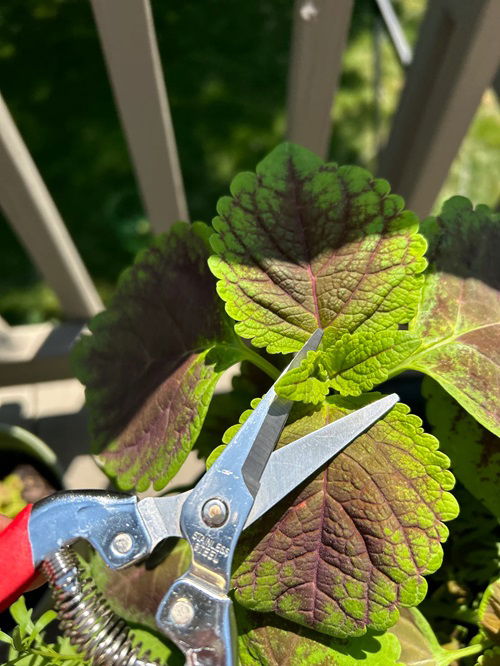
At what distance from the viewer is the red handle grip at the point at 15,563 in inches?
21.7

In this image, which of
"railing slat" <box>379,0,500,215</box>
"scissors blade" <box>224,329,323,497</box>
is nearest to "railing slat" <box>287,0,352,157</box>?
"railing slat" <box>379,0,500,215</box>

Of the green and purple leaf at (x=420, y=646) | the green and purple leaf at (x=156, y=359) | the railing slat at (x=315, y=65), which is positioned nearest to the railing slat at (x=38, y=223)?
the green and purple leaf at (x=156, y=359)

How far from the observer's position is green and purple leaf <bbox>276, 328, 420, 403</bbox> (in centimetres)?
59

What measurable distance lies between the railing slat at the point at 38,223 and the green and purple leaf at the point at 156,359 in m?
0.27

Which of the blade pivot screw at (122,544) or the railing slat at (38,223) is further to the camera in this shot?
the railing slat at (38,223)

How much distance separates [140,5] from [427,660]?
2.51 feet

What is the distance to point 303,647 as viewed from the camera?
0.63 meters

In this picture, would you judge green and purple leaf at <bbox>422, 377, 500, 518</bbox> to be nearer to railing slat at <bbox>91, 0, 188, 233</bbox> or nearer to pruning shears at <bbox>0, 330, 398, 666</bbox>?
pruning shears at <bbox>0, 330, 398, 666</bbox>

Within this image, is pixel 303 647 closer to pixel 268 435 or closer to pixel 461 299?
pixel 268 435

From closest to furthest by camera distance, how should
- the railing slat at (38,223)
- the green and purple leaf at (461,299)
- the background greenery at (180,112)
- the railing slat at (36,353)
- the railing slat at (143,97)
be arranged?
1. the green and purple leaf at (461,299)
2. the railing slat at (143,97)
3. the railing slat at (38,223)
4. the railing slat at (36,353)
5. the background greenery at (180,112)

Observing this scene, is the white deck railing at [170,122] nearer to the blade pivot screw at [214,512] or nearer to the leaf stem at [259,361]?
the leaf stem at [259,361]

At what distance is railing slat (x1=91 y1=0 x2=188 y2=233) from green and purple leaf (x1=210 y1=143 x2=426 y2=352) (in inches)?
10.4

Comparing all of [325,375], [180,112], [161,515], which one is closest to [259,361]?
[325,375]

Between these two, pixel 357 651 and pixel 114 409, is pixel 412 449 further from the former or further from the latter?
pixel 114 409
